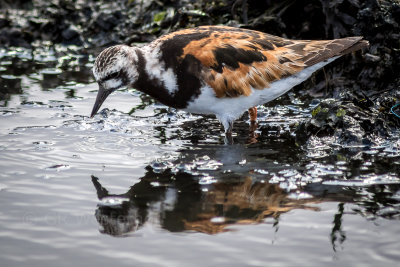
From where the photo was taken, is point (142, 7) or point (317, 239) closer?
point (317, 239)

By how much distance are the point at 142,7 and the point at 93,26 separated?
0.98 metres

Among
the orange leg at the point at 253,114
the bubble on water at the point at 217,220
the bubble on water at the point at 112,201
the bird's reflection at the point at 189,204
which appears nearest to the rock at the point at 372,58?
the orange leg at the point at 253,114

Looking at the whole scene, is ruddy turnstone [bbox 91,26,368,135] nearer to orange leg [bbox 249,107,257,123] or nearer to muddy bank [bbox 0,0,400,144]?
orange leg [bbox 249,107,257,123]

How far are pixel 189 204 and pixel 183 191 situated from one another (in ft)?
0.88

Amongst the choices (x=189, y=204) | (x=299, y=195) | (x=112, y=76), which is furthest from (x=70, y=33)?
(x=299, y=195)

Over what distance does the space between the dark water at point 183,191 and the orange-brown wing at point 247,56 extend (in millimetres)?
738

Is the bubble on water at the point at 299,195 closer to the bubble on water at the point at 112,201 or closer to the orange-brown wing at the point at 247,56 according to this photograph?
the bubble on water at the point at 112,201

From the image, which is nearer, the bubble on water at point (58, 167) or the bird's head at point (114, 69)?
the bubble on water at point (58, 167)

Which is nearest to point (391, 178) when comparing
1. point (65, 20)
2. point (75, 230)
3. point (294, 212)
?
point (294, 212)

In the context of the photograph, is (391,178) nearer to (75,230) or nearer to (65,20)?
(75,230)

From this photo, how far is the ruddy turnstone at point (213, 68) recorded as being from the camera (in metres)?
5.92

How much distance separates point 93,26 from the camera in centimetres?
1016

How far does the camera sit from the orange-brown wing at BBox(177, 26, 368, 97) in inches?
235

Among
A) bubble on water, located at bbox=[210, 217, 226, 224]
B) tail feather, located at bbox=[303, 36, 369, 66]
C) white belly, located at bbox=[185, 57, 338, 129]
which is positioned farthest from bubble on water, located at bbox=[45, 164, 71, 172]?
tail feather, located at bbox=[303, 36, 369, 66]
